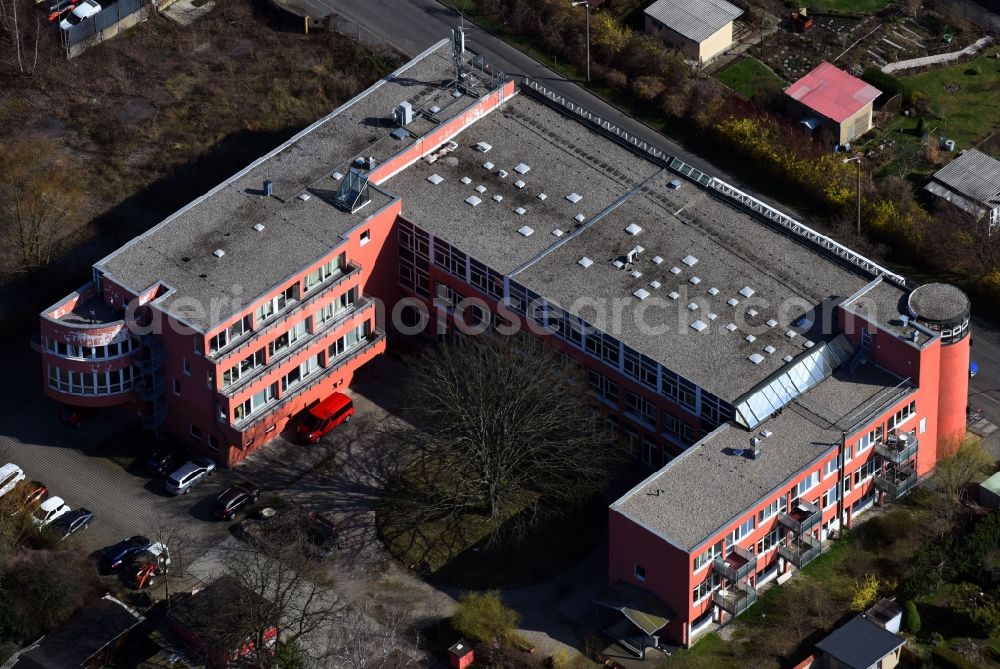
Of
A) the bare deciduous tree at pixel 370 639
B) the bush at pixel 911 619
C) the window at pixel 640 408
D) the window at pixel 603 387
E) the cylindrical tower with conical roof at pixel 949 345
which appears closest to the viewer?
the bare deciduous tree at pixel 370 639

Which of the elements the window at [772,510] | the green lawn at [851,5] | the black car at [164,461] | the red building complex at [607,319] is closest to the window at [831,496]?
the red building complex at [607,319]

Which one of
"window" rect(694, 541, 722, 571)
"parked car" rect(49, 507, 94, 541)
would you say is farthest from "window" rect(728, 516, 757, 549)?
"parked car" rect(49, 507, 94, 541)

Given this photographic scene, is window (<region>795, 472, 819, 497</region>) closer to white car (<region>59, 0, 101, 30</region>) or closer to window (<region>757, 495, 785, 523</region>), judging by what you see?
window (<region>757, 495, 785, 523</region>)

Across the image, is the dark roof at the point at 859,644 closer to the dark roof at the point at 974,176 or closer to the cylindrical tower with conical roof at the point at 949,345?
the cylindrical tower with conical roof at the point at 949,345

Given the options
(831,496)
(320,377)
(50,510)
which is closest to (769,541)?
(831,496)

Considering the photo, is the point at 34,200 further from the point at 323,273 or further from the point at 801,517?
the point at 801,517

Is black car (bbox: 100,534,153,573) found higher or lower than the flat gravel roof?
lower

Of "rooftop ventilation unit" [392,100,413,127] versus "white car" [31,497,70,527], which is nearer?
"white car" [31,497,70,527]

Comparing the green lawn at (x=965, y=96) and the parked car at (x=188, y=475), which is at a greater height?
the green lawn at (x=965, y=96)

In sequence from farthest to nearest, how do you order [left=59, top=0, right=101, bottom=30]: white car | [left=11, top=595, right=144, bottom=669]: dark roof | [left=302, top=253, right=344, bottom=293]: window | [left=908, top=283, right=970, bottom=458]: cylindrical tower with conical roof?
[left=59, top=0, right=101, bottom=30]: white car
[left=302, top=253, right=344, bottom=293]: window
[left=908, top=283, right=970, bottom=458]: cylindrical tower with conical roof
[left=11, top=595, right=144, bottom=669]: dark roof
